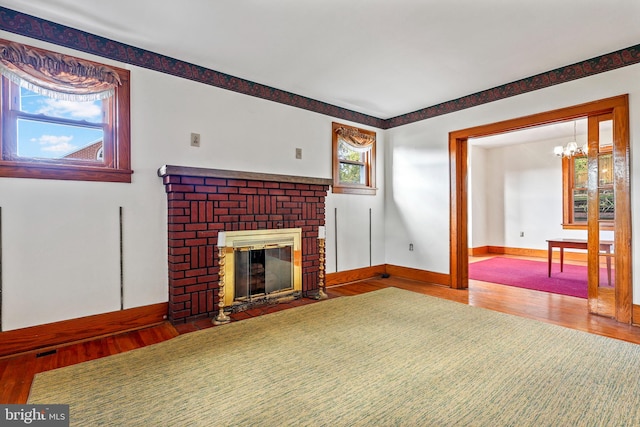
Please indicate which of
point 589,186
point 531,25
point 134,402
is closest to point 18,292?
point 134,402

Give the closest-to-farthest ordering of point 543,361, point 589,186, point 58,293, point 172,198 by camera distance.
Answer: point 543,361, point 58,293, point 172,198, point 589,186

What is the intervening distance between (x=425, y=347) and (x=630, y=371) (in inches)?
48.8

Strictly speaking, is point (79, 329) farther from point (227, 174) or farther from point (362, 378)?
point (362, 378)

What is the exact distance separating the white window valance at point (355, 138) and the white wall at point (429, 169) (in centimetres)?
48

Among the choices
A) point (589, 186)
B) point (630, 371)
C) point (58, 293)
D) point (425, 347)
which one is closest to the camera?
point (630, 371)

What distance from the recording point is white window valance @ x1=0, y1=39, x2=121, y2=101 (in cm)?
240

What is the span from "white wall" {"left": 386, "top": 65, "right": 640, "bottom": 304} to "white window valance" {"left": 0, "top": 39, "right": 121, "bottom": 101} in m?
3.80

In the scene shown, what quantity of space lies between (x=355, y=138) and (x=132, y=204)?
3.06 metres

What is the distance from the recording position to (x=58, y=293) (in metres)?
2.61

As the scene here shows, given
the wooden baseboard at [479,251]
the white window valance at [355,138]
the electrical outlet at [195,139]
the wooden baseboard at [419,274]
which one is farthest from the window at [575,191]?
the electrical outlet at [195,139]

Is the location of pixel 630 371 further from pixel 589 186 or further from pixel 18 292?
pixel 18 292

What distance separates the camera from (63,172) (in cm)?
261

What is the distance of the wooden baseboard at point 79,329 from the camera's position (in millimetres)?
2430

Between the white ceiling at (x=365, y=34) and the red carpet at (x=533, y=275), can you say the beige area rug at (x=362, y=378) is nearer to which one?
the red carpet at (x=533, y=275)
